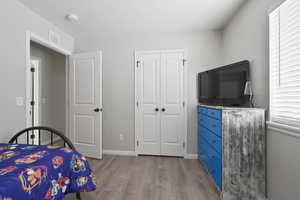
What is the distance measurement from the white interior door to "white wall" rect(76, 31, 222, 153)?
300 millimetres

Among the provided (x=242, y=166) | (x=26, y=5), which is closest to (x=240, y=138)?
(x=242, y=166)

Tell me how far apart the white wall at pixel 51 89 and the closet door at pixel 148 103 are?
226cm

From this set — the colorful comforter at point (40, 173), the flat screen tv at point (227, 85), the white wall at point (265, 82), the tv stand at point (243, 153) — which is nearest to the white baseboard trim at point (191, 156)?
the flat screen tv at point (227, 85)

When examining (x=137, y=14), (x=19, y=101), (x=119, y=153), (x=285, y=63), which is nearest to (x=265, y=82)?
(x=285, y=63)

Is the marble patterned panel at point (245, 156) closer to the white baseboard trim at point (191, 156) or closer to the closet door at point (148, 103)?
the white baseboard trim at point (191, 156)

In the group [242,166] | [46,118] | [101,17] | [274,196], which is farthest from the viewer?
[46,118]

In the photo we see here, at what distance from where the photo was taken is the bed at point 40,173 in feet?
2.70

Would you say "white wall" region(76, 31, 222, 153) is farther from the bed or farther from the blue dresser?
the bed

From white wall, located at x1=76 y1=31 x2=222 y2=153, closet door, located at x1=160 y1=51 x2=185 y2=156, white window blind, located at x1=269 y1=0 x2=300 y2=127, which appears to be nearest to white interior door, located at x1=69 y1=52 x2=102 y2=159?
white wall, located at x1=76 y1=31 x2=222 y2=153

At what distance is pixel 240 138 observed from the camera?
61.5 inches

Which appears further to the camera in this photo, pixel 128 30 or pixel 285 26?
pixel 128 30

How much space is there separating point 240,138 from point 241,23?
168cm

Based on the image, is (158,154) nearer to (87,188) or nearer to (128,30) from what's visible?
(87,188)

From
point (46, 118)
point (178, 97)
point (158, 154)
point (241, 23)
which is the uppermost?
point (241, 23)
